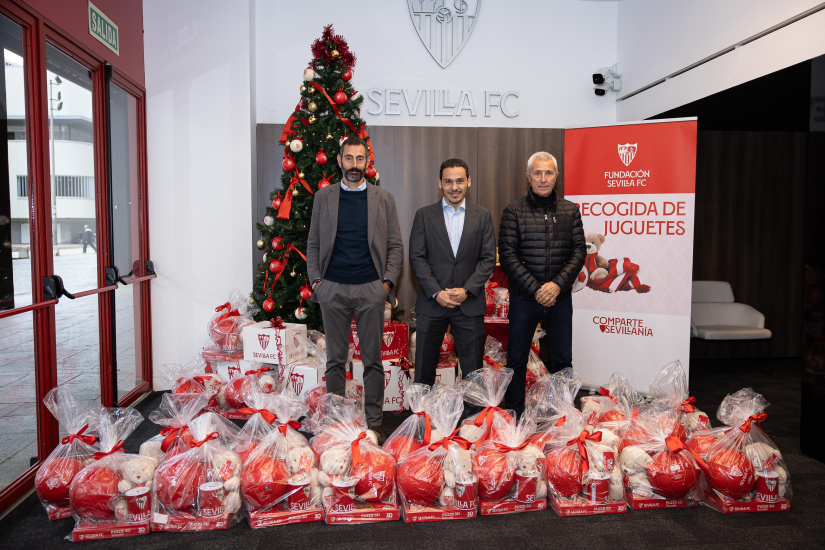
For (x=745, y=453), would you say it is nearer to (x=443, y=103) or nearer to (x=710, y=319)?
(x=710, y=319)

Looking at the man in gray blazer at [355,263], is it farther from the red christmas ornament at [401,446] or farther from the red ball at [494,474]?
the red ball at [494,474]

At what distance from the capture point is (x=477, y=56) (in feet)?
16.3

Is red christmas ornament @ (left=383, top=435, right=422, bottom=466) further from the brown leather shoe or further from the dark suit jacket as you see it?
the dark suit jacket

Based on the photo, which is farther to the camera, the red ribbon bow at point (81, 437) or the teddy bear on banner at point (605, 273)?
the teddy bear on banner at point (605, 273)

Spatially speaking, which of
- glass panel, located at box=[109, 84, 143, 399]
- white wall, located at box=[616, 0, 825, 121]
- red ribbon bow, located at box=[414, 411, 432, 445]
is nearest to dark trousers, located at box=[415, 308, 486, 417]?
red ribbon bow, located at box=[414, 411, 432, 445]

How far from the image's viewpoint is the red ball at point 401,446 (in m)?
2.29

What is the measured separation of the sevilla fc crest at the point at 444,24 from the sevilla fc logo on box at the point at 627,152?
6.20ft

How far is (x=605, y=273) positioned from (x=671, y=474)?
1.99 metres

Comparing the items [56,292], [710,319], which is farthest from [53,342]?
[710,319]

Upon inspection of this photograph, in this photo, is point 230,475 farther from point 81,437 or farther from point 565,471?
point 565,471

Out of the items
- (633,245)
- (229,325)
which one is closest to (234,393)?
(229,325)

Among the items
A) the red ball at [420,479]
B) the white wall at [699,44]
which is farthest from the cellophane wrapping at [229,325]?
the white wall at [699,44]

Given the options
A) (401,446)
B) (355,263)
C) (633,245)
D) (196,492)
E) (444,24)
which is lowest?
(196,492)

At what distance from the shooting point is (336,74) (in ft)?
13.1
